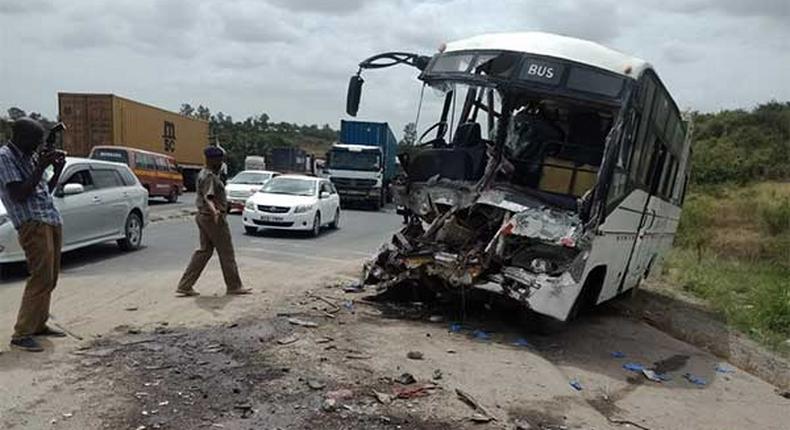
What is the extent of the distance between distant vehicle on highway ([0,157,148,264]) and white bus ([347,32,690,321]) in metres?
4.95

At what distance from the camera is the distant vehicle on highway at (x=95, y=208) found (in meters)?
10.7

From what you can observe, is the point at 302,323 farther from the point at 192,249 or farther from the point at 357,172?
the point at 357,172

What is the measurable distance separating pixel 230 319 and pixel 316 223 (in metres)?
10.5

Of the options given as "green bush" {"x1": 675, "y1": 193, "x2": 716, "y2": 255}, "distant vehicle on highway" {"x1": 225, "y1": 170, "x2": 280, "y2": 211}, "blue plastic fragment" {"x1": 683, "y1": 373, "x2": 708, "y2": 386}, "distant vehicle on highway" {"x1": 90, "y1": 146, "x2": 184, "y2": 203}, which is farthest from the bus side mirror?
"green bush" {"x1": 675, "y1": 193, "x2": 716, "y2": 255}

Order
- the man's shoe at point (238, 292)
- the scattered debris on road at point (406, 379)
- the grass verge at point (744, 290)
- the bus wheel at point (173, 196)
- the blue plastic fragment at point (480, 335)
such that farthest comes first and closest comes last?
the bus wheel at point (173, 196)
the grass verge at point (744, 290)
the man's shoe at point (238, 292)
the blue plastic fragment at point (480, 335)
the scattered debris on road at point (406, 379)

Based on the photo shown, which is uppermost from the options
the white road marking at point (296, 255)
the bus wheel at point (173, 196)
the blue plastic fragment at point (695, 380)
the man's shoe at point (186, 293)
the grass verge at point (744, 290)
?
the man's shoe at point (186, 293)

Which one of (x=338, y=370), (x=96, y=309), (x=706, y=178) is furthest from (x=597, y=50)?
(x=706, y=178)

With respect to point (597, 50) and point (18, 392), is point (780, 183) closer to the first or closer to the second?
point (597, 50)

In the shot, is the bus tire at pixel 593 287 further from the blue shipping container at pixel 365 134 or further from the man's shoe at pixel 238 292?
the blue shipping container at pixel 365 134

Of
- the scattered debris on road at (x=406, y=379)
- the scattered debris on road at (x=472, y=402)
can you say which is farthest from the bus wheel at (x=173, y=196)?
the scattered debris on road at (x=472, y=402)

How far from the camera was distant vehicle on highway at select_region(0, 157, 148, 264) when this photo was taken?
10727 millimetres

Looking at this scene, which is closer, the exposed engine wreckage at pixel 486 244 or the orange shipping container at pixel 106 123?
the exposed engine wreckage at pixel 486 244

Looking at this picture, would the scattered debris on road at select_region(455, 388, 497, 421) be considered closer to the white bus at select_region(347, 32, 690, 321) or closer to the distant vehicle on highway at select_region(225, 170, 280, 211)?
the white bus at select_region(347, 32, 690, 321)

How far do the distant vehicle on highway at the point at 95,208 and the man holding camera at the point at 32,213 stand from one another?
154 inches
